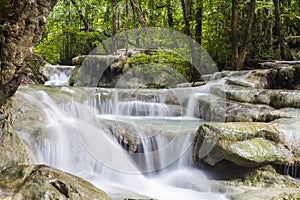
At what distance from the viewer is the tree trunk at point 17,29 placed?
2.90 metres

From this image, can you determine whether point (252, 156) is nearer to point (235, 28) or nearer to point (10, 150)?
point (10, 150)

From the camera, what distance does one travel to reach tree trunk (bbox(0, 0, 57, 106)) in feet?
9.50

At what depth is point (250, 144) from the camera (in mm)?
4602

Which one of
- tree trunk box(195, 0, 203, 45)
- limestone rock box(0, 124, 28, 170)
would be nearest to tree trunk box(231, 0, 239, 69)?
tree trunk box(195, 0, 203, 45)

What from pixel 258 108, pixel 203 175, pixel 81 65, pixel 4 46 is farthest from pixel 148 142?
pixel 81 65

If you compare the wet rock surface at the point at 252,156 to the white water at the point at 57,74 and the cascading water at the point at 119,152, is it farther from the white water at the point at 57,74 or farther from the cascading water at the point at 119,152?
the white water at the point at 57,74

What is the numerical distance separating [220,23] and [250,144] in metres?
7.71

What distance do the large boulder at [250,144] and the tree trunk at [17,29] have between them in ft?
9.83

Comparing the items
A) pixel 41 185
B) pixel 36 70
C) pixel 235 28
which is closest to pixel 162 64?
pixel 235 28

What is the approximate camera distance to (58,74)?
13.4m

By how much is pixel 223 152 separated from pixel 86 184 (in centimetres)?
242

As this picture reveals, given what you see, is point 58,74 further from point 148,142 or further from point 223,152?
point 223,152

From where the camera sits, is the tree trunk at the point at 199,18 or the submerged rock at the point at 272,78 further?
the tree trunk at the point at 199,18

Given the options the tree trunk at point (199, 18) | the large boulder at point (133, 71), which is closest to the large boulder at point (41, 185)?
the large boulder at point (133, 71)
